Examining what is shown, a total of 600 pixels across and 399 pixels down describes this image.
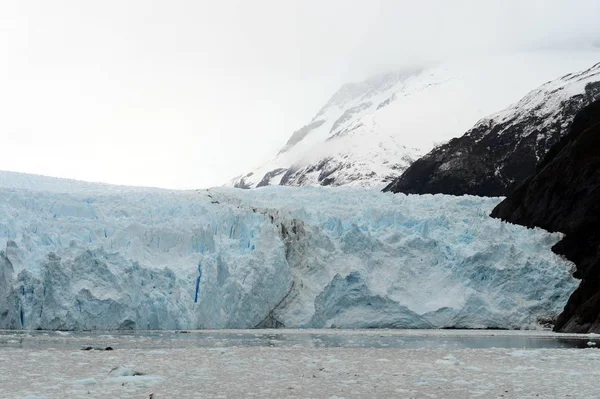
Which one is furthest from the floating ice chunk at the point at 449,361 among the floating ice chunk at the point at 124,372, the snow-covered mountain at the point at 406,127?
the snow-covered mountain at the point at 406,127

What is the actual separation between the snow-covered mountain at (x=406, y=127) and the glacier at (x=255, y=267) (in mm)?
49893

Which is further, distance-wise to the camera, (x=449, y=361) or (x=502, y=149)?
(x=502, y=149)

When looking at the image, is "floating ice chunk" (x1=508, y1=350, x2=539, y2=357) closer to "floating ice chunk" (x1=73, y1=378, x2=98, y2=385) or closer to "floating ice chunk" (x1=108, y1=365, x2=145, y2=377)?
"floating ice chunk" (x1=108, y1=365, x2=145, y2=377)

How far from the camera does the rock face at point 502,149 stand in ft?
162

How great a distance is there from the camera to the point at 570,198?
29344mm

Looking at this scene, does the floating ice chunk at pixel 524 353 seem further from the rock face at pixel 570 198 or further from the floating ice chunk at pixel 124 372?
the rock face at pixel 570 198

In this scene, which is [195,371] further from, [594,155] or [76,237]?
[594,155]

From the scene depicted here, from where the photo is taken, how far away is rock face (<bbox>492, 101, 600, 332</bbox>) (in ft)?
88.5

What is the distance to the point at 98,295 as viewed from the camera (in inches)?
858

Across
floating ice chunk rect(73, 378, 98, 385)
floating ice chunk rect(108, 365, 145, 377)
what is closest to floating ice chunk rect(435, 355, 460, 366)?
floating ice chunk rect(108, 365, 145, 377)

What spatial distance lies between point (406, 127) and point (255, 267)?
79.8 metres

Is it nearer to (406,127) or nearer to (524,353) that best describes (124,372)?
(524,353)

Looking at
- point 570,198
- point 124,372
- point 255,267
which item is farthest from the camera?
point 570,198

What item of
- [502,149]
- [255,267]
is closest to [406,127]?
[502,149]
